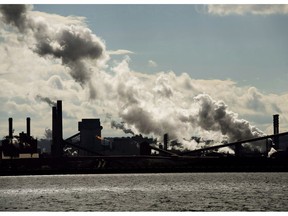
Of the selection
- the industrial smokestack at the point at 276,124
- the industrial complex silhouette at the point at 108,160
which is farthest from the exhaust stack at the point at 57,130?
the industrial smokestack at the point at 276,124

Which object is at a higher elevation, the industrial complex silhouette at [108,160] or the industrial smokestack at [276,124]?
the industrial smokestack at [276,124]

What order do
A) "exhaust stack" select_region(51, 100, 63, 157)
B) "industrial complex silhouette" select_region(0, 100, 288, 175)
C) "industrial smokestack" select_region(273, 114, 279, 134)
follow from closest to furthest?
"industrial complex silhouette" select_region(0, 100, 288, 175) → "exhaust stack" select_region(51, 100, 63, 157) → "industrial smokestack" select_region(273, 114, 279, 134)

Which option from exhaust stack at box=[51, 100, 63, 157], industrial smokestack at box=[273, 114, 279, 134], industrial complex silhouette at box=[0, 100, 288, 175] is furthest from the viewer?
industrial smokestack at box=[273, 114, 279, 134]

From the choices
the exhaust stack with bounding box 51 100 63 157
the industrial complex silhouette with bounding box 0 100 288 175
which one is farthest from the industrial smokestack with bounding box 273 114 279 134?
the exhaust stack with bounding box 51 100 63 157

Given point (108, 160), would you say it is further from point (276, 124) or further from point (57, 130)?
point (276, 124)

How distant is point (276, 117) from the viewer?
193875 millimetres

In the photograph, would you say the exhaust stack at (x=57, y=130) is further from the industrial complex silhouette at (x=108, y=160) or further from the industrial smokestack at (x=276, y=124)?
the industrial smokestack at (x=276, y=124)

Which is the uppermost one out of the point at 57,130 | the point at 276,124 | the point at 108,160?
the point at 276,124

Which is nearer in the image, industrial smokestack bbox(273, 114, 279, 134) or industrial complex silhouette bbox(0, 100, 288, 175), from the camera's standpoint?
industrial complex silhouette bbox(0, 100, 288, 175)

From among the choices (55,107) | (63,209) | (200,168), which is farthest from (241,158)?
(63,209)

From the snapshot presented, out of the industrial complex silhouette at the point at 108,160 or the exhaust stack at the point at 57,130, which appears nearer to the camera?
the industrial complex silhouette at the point at 108,160

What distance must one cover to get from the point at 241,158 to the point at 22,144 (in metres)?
63.6

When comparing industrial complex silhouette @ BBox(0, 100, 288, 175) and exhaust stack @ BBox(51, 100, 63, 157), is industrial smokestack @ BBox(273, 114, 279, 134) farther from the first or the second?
exhaust stack @ BBox(51, 100, 63, 157)

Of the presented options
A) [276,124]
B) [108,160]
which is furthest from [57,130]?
[276,124]
